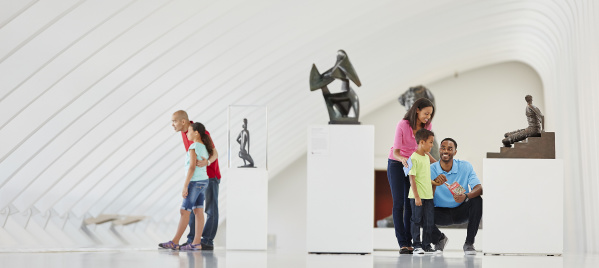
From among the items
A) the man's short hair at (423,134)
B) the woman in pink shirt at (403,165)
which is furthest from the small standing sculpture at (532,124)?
the man's short hair at (423,134)

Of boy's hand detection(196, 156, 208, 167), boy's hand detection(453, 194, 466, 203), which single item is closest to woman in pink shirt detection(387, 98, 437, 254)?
boy's hand detection(453, 194, 466, 203)

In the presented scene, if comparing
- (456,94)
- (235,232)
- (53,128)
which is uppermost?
(456,94)

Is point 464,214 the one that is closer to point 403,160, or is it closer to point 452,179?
point 452,179

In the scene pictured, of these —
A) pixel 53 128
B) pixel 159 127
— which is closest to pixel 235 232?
A: pixel 53 128

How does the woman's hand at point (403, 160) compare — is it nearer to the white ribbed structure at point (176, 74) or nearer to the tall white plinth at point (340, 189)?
the tall white plinth at point (340, 189)

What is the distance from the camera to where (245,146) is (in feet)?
36.8

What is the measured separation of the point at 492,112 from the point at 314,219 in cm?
2159

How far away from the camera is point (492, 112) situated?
29.7 meters

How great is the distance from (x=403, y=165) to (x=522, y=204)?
4.16 ft

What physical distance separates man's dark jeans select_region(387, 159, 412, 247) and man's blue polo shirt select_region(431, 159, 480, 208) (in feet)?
1.47

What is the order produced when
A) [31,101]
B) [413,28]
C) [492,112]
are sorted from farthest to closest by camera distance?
[492,112] → [413,28] → [31,101]

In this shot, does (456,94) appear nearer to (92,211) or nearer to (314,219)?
(92,211)

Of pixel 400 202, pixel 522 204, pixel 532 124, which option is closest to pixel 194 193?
pixel 400 202

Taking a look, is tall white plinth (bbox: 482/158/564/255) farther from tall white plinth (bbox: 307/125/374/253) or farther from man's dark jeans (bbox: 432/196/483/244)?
tall white plinth (bbox: 307/125/374/253)
